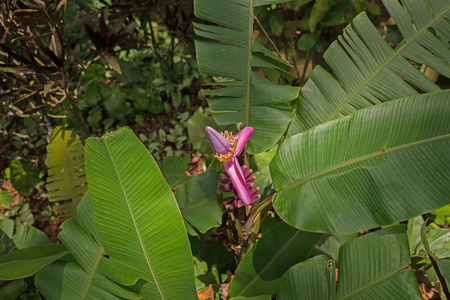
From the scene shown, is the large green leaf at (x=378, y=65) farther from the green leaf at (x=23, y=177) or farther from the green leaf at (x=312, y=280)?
the green leaf at (x=23, y=177)

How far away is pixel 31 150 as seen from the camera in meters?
Result: 2.55

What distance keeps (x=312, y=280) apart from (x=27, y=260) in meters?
1.05

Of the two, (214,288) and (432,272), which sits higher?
(432,272)

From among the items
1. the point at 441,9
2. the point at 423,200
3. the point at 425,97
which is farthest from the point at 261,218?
the point at 441,9

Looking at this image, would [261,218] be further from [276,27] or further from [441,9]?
[276,27]

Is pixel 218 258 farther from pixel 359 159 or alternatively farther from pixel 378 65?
pixel 378 65

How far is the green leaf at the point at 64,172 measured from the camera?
163 centimetres

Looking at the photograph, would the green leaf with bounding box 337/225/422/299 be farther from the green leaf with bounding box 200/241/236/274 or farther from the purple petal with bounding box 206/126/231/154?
the green leaf with bounding box 200/241/236/274

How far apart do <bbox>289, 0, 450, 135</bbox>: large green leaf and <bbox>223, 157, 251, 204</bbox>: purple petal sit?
1.47 ft

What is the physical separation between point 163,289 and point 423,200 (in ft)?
3.04

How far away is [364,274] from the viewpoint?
1.00m

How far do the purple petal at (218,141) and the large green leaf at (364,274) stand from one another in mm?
504

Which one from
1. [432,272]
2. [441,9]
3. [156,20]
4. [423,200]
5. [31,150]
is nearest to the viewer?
[423,200]

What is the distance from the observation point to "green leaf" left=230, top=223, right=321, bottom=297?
1192 millimetres
